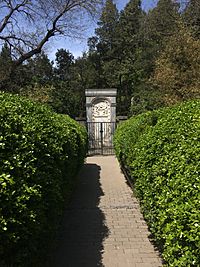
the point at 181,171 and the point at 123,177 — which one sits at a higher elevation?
the point at 181,171

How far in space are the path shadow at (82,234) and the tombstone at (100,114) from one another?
1086cm

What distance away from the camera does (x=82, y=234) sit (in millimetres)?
5012

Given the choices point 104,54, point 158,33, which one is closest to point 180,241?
point 158,33

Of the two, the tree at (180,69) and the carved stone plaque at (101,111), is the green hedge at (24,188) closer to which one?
the tree at (180,69)

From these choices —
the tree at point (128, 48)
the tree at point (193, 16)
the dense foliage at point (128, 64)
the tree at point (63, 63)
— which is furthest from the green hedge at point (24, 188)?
the tree at point (63, 63)

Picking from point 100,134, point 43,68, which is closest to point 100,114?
point 100,134

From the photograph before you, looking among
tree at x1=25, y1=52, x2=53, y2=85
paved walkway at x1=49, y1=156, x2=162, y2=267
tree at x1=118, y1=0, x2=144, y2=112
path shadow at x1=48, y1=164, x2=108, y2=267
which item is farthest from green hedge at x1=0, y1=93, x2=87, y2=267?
tree at x1=25, y1=52, x2=53, y2=85

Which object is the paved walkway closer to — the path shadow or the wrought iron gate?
the path shadow

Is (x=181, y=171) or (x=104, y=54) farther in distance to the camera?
(x=104, y=54)

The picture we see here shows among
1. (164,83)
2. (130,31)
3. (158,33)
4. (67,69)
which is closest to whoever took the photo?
(164,83)

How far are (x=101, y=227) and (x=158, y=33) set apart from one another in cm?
2437

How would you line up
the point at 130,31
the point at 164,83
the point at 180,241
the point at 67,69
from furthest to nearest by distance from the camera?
the point at 67,69
the point at 130,31
the point at 164,83
the point at 180,241

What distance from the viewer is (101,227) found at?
17.5ft

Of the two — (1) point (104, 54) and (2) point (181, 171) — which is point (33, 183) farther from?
(1) point (104, 54)
